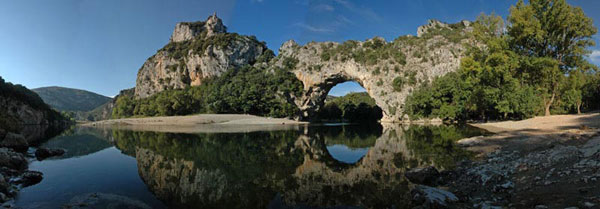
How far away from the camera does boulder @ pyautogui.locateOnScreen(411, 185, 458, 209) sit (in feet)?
19.7

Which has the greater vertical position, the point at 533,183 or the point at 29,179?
the point at 533,183

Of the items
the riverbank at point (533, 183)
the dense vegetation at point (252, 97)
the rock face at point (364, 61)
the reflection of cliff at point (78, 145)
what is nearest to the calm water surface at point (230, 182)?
the riverbank at point (533, 183)

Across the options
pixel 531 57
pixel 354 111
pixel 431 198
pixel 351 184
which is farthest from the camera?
pixel 354 111

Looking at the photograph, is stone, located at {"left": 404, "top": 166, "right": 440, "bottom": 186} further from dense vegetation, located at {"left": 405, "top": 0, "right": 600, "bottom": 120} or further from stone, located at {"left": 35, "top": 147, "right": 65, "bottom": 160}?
dense vegetation, located at {"left": 405, "top": 0, "right": 600, "bottom": 120}

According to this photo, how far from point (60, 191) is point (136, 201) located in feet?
10.2

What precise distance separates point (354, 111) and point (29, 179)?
88277 millimetres

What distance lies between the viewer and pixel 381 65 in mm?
68500

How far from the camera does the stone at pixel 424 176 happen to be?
28.5ft

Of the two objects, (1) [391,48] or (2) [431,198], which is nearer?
(2) [431,198]

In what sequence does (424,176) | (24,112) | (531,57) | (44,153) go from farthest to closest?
(24,112)
(531,57)
(44,153)
(424,176)

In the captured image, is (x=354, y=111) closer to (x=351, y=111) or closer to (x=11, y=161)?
(x=351, y=111)

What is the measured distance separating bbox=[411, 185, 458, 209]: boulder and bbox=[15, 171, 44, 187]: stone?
39.9ft

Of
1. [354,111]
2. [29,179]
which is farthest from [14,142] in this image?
[354,111]

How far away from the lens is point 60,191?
845 centimetres
